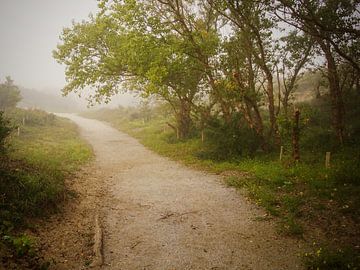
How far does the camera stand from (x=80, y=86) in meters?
22.2

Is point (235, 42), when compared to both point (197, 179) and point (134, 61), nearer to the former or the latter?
point (134, 61)

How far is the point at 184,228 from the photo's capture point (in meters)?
8.55

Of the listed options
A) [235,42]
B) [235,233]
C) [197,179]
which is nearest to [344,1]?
[235,42]

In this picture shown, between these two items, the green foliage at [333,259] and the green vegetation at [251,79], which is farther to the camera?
the green vegetation at [251,79]

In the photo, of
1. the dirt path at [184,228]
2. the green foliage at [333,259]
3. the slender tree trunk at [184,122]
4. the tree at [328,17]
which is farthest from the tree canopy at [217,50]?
the green foliage at [333,259]

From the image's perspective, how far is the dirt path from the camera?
6805 millimetres

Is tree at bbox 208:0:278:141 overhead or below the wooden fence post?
overhead

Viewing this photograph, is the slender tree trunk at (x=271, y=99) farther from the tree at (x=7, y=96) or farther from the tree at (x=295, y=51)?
the tree at (x=7, y=96)

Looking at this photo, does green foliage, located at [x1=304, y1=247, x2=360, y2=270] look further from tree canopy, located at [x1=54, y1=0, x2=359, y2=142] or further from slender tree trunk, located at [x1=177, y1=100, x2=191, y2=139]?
slender tree trunk, located at [x1=177, y1=100, x2=191, y2=139]

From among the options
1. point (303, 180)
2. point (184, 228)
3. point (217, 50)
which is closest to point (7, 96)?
point (217, 50)

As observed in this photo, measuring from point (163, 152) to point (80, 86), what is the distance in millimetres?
8255

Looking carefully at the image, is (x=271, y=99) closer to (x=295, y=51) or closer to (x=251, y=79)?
(x=251, y=79)

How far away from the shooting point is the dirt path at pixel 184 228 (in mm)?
6805

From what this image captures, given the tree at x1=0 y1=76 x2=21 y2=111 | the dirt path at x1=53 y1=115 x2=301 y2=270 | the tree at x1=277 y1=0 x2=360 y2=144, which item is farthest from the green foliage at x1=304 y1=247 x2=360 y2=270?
the tree at x1=0 y1=76 x2=21 y2=111
